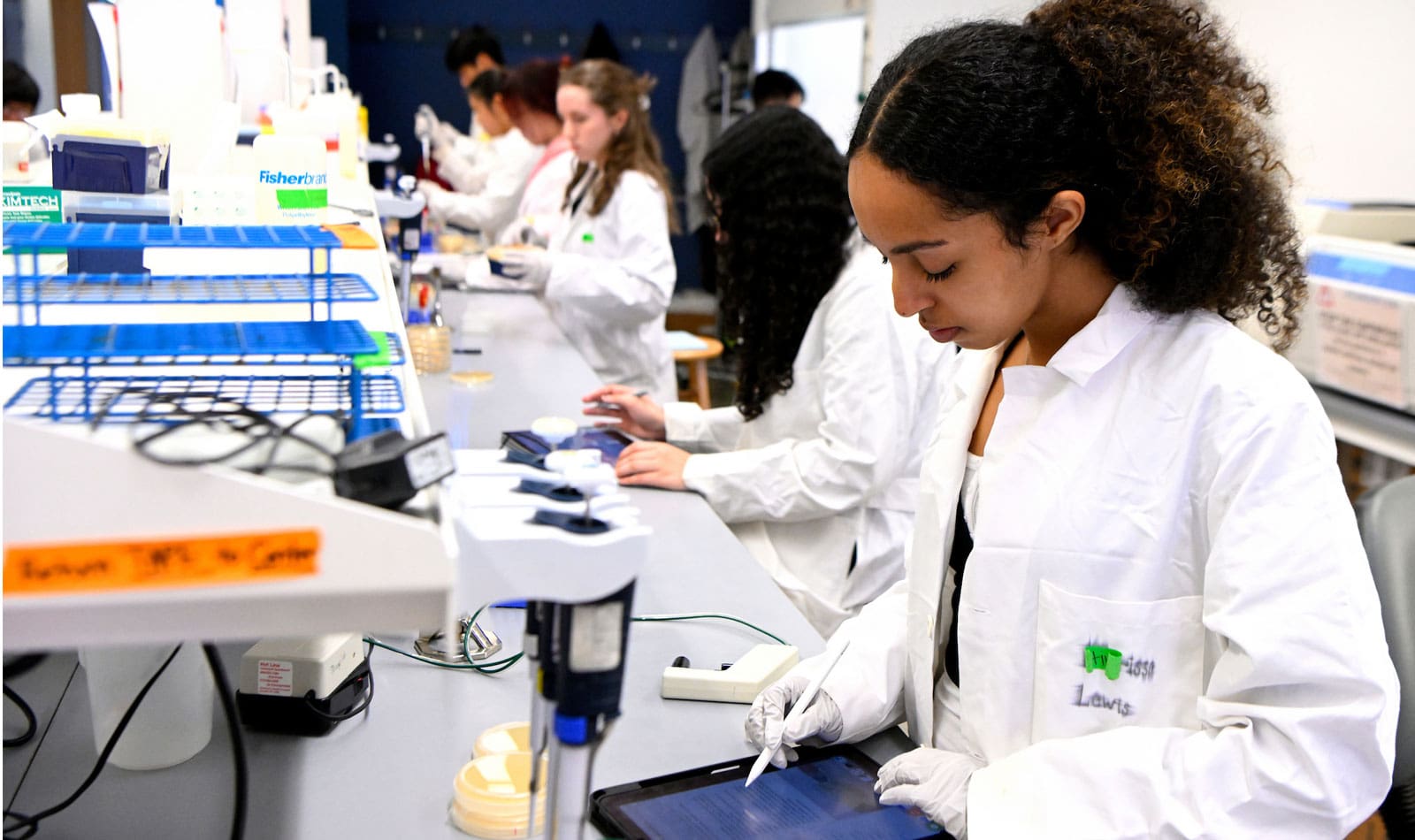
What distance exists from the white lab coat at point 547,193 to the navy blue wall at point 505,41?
3.39 metres

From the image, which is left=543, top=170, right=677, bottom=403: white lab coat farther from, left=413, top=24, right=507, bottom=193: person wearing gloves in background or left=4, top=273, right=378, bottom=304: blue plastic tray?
left=413, top=24, right=507, bottom=193: person wearing gloves in background

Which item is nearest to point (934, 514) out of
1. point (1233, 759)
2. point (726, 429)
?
point (1233, 759)

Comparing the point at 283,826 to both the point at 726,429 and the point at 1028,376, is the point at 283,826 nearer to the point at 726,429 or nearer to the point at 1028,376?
the point at 1028,376

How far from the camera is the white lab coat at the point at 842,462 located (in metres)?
1.91

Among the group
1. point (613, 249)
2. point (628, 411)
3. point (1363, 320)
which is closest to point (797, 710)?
point (628, 411)

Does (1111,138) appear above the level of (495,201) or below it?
above

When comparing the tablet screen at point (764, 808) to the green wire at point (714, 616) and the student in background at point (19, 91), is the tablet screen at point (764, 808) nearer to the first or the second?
the green wire at point (714, 616)

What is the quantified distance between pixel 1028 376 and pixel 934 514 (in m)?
0.18

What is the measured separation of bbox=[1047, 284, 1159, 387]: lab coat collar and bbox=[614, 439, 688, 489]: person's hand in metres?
0.99

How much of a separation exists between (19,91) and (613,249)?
170 cm

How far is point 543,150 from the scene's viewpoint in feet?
16.4

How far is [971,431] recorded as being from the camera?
1266mm

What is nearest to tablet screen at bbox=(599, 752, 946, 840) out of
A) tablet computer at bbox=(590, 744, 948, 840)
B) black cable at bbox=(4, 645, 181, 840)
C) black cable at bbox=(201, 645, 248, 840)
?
tablet computer at bbox=(590, 744, 948, 840)

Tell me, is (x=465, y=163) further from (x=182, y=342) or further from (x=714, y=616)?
(x=182, y=342)
